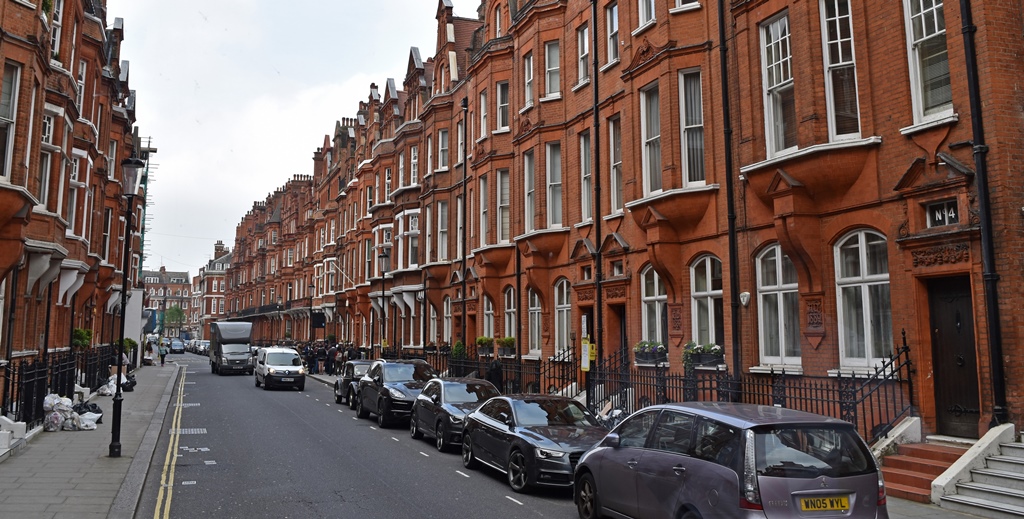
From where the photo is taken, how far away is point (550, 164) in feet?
71.2

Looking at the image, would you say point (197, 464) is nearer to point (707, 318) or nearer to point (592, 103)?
point (707, 318)

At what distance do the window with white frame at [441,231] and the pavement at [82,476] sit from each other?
14.0 metres

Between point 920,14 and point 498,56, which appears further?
point 498,56

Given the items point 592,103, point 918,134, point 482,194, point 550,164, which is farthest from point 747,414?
point 482,194

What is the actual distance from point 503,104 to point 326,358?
74.5 feet

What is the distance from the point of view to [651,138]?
16844 millimetres

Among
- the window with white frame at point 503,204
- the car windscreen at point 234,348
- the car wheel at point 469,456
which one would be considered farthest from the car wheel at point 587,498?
the car windscreen at point 234,348

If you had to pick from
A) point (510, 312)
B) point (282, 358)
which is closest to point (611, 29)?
point (510, 312)

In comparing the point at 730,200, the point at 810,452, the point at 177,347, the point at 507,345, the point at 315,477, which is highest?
the point at 730,200

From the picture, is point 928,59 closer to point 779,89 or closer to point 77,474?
point 779,89

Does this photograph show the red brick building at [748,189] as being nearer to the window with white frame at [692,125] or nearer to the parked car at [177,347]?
the window with white frame at [692,125]

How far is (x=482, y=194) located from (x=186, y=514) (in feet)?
59.0

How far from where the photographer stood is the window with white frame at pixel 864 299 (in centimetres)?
1149

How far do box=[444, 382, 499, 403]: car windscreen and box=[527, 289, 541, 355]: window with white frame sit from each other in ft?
20.4
